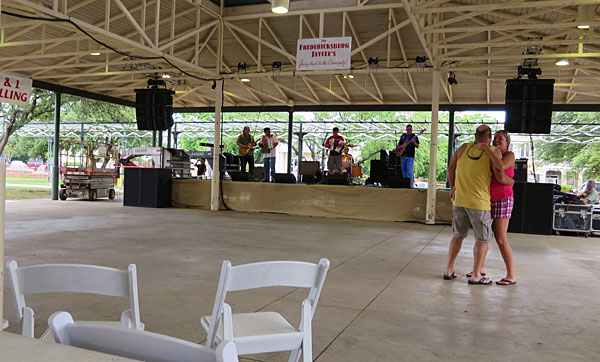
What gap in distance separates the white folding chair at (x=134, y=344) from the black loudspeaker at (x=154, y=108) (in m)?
12.0

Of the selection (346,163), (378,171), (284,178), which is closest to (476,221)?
(284,178)

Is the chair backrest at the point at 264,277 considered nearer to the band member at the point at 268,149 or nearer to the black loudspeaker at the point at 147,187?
the band member at the point at 268,149

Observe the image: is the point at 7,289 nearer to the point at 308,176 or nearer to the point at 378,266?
the point at 378,266

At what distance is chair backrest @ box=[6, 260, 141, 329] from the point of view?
161 cm

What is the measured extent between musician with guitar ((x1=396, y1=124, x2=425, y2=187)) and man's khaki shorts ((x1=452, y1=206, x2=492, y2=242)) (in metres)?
6.60

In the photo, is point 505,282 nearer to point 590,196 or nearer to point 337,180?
point 337,180

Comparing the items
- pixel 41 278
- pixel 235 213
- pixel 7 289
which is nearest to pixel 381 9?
pixel 235 213

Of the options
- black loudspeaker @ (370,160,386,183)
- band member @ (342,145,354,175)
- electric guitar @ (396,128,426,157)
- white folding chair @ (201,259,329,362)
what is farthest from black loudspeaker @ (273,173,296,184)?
white folding chair @ (201,259,329,362)

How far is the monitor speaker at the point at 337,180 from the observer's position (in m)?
11.3

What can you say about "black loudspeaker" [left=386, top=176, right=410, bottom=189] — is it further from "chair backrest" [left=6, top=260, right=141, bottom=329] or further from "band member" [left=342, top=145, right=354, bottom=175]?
"chair backrest" [left=6, top=260, right=141, bottom=329]

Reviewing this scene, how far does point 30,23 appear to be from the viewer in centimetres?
995

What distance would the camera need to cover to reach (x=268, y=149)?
1249 cm

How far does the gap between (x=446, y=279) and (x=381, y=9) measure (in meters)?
7.73

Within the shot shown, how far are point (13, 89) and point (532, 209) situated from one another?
10545 mm
